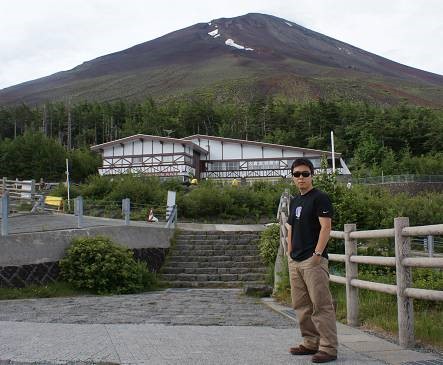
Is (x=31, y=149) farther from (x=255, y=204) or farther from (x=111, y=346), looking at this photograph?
(x=111, y=346)

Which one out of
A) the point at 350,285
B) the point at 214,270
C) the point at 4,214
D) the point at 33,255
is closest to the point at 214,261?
the point at 214,270

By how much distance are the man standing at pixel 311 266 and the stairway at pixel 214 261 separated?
7.91 m

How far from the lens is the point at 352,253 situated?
633 cm

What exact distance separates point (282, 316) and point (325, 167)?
5.73 metres

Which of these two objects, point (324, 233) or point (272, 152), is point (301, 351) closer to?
point (324, 233)

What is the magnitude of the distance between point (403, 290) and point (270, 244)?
8.51m

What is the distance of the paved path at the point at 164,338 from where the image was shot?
4363 mm

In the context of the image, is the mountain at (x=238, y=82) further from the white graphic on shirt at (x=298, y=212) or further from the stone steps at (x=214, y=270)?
the white graphic on shirt at (x=298, y=212)

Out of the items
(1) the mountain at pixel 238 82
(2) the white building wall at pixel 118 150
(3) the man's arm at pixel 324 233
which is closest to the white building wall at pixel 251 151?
(2) the white building wall at pixel 118 150

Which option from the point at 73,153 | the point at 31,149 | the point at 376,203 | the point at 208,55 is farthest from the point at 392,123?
the point at 208,55

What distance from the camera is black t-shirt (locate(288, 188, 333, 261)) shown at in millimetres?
4551

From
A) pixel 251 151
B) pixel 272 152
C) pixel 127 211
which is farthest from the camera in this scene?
pixel 251 151

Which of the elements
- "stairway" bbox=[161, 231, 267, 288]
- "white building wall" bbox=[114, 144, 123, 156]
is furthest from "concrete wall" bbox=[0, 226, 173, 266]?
"white building wall" bbox=[114, 144, 123, 156]

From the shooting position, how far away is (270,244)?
13531 millimetres
